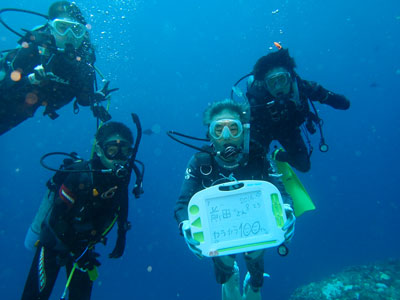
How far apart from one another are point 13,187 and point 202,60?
51.5 meters

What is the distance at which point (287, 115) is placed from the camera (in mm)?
4898

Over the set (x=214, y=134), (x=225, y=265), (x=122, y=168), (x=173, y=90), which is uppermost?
(x=173, y=90)

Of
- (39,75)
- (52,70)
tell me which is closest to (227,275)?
(39,75)

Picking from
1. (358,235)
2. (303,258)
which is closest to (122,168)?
(303,258)

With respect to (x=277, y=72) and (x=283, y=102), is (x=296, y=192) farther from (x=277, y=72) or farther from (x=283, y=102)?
(x=277, y=72)

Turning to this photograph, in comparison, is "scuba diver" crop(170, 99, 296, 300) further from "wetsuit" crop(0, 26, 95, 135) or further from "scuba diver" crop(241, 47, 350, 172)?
"wetsuit" crop(0, 26, 95, 135)

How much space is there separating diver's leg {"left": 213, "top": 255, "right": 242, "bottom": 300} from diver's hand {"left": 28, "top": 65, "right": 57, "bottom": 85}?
13.3 ft

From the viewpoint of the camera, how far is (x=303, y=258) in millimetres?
23406

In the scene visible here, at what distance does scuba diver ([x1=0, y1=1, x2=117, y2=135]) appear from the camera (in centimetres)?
465

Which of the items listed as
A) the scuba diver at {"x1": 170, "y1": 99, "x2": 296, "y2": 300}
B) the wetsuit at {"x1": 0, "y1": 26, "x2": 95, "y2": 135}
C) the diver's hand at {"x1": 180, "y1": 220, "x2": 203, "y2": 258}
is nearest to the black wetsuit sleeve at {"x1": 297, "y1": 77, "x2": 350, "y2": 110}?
the scuba diver at {"x1": 170, "y1": 99, "x2": 296, "y2": 300}

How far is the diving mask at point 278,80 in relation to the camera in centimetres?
481

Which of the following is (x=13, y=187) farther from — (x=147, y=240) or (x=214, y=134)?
(x=214, y=134)

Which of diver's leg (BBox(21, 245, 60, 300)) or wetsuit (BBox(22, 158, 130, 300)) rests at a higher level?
wetsuit (BBox(22, 158, 130, 300))

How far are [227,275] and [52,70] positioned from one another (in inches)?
182
